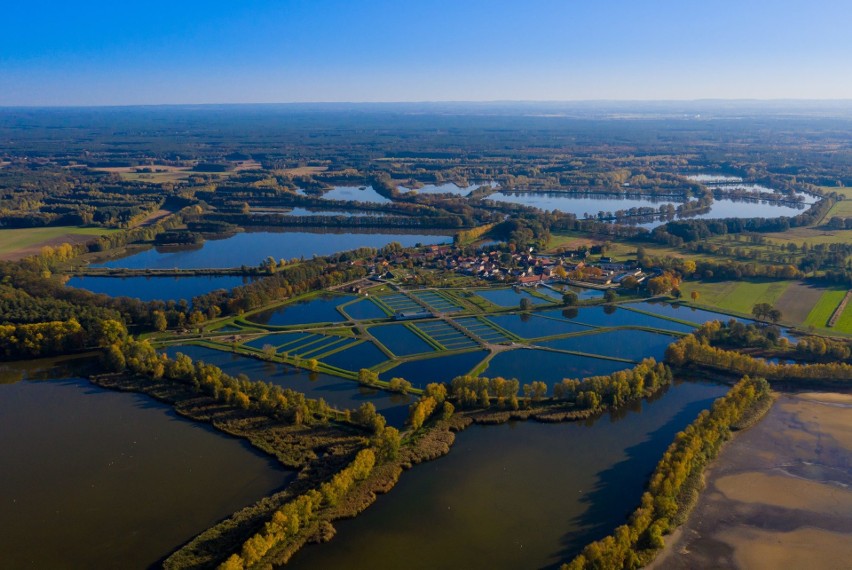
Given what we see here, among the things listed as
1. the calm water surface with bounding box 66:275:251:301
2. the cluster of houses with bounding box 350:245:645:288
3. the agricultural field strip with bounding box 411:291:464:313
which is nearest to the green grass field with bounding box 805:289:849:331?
the cluster of houses with bounding box 350:245:645:288

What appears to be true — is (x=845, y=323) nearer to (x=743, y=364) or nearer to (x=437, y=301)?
(x=743, y=364)

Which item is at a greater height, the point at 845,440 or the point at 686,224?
the point at 686,224

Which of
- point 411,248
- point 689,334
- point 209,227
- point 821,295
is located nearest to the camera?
point 689,334

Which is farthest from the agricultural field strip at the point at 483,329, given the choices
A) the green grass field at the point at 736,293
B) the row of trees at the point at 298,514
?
the green grass field at the point at 736,293

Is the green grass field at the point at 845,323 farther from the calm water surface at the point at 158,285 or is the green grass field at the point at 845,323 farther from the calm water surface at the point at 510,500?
the calm water surface at the point at 158,285

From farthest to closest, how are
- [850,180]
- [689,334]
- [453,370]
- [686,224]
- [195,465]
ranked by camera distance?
[850,180] < [686,224] < [689,334] < [453,370] < [195,465]

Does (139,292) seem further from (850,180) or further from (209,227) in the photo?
(850,180)

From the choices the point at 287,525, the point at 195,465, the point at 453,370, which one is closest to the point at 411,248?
the point at 453,370
